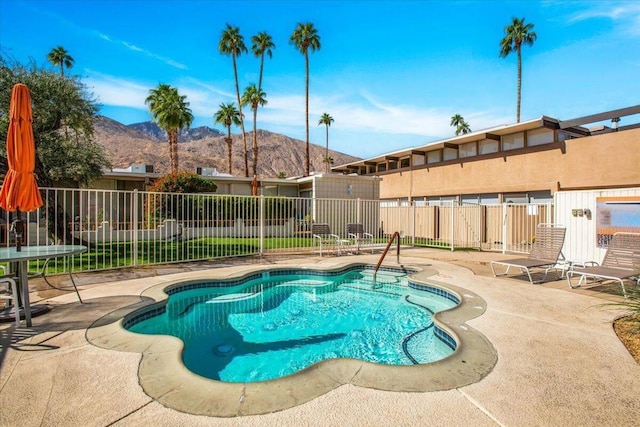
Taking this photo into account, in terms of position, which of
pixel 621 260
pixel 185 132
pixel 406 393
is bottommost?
pixel 406 393

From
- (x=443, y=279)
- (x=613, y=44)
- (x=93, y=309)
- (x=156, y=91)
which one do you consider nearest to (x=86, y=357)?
(x=93, y=309)

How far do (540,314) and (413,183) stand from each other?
58.3 ft

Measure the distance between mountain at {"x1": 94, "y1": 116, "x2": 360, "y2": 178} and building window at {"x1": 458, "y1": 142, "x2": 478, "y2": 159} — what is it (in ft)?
219

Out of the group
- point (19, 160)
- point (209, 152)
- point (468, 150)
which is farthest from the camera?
point (209, 152)

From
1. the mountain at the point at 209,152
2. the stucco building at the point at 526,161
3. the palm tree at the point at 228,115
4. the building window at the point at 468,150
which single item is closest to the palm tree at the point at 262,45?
the palm tree at the point at 228,115

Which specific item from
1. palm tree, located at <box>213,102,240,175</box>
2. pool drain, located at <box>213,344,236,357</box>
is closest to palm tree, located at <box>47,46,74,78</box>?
palm tree, located at <box>213,102,240,175</box>

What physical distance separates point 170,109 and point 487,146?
74.4 feet

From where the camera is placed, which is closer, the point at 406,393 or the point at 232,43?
the point at 406,393

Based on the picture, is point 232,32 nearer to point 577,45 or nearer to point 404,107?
point 404,107

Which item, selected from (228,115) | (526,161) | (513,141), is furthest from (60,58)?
(526,161)

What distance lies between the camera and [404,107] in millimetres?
20156

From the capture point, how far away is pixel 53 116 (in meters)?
10.7

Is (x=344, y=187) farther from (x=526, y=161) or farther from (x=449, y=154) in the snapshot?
(x=526, y=161)

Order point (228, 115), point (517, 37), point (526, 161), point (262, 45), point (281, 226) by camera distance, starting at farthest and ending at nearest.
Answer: point (228, 115) < point (262, 45) < point (517, 37) < point (281, 226) < point (526, 161)
